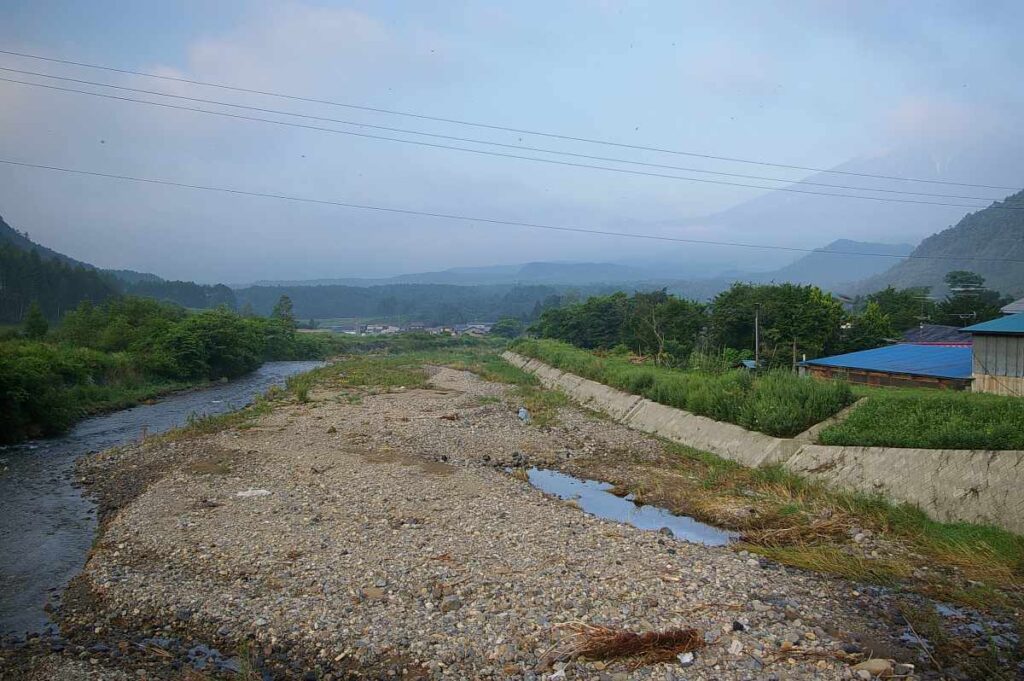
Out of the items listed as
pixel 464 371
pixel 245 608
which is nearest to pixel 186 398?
pixel 464 371

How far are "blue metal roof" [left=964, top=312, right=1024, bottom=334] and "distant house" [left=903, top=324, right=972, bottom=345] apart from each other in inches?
594

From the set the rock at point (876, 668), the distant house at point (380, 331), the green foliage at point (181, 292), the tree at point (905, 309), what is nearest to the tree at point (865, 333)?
the tree at point (905, 309)

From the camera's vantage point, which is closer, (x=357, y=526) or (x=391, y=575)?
(x=391, y=575)

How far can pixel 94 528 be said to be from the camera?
500 inches

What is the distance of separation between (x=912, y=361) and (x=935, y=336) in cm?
1554

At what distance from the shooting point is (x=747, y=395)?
59.9ft

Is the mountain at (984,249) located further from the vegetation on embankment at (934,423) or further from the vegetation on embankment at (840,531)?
the vegetation on embankment at (840,531)

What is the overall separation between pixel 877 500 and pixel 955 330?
28410 millimetres

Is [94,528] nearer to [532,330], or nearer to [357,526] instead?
[357,526]

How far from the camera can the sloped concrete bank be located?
1074cm

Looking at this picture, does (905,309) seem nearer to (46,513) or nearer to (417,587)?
(417,587)

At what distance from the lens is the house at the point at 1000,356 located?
17.9 m

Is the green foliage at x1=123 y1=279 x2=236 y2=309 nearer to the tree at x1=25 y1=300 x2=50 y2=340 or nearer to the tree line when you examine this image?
the tree at x1=25 y1=300 x2=50 y2=340

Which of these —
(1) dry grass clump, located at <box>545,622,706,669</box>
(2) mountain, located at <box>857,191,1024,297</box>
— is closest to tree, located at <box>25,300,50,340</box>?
(1) dry grass clump, located at <box>545,622,706,669</box>
